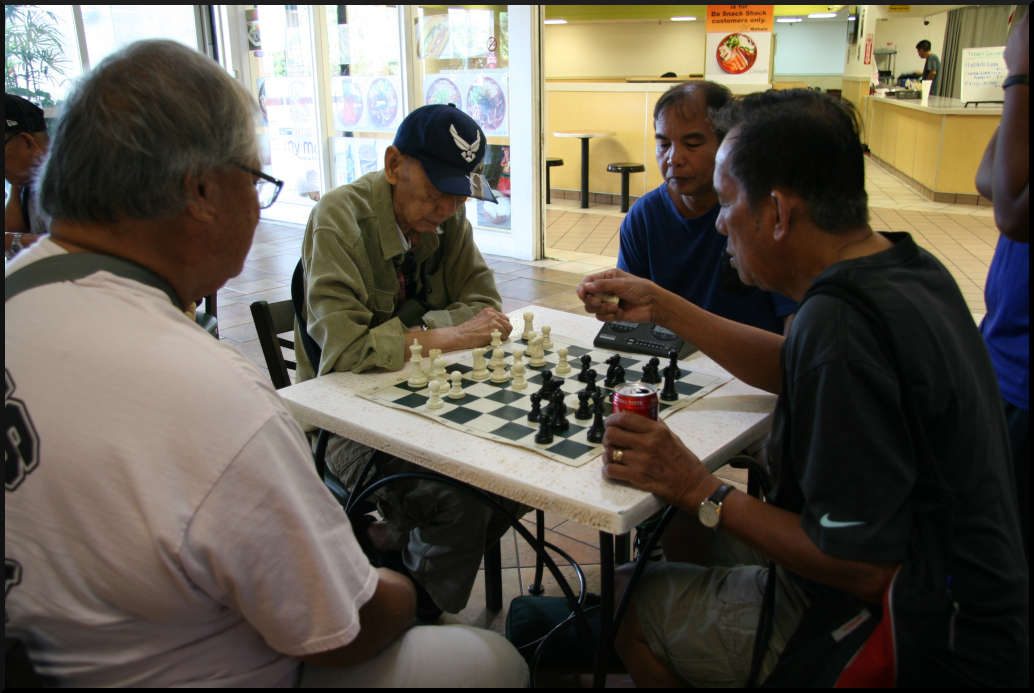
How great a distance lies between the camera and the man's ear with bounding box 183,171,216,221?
1.04 meters

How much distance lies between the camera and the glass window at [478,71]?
6.52 metres

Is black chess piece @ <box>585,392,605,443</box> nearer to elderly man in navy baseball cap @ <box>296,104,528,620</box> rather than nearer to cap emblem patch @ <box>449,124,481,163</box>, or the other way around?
elderly man in navy baseball cap @ <box>296,104,528,620</box>

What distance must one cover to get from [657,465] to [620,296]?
2.16ft

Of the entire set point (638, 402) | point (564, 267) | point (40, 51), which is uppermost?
point (40, 51)

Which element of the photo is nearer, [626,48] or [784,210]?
[784,210]

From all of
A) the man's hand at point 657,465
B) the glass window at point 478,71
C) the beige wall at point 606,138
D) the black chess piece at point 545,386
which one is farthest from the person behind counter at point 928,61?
the man's hand at point 657,465

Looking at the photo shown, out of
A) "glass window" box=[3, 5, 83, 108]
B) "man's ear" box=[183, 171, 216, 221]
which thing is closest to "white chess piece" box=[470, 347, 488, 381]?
"man's ear" box=[183, 171, 216, 221]

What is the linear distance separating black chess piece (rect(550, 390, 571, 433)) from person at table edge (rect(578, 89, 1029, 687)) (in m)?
0.22

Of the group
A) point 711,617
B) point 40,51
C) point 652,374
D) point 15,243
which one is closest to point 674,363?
point 652,374

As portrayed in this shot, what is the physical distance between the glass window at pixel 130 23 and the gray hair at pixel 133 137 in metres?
7.28

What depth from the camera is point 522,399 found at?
69.6 inches

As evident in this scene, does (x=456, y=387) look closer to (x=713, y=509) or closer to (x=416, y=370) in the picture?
(x=416, y=370)

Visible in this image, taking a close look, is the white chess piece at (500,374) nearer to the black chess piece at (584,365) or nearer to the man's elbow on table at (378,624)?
A: the black chess piece at (584,365)

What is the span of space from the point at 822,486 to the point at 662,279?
1.36m
